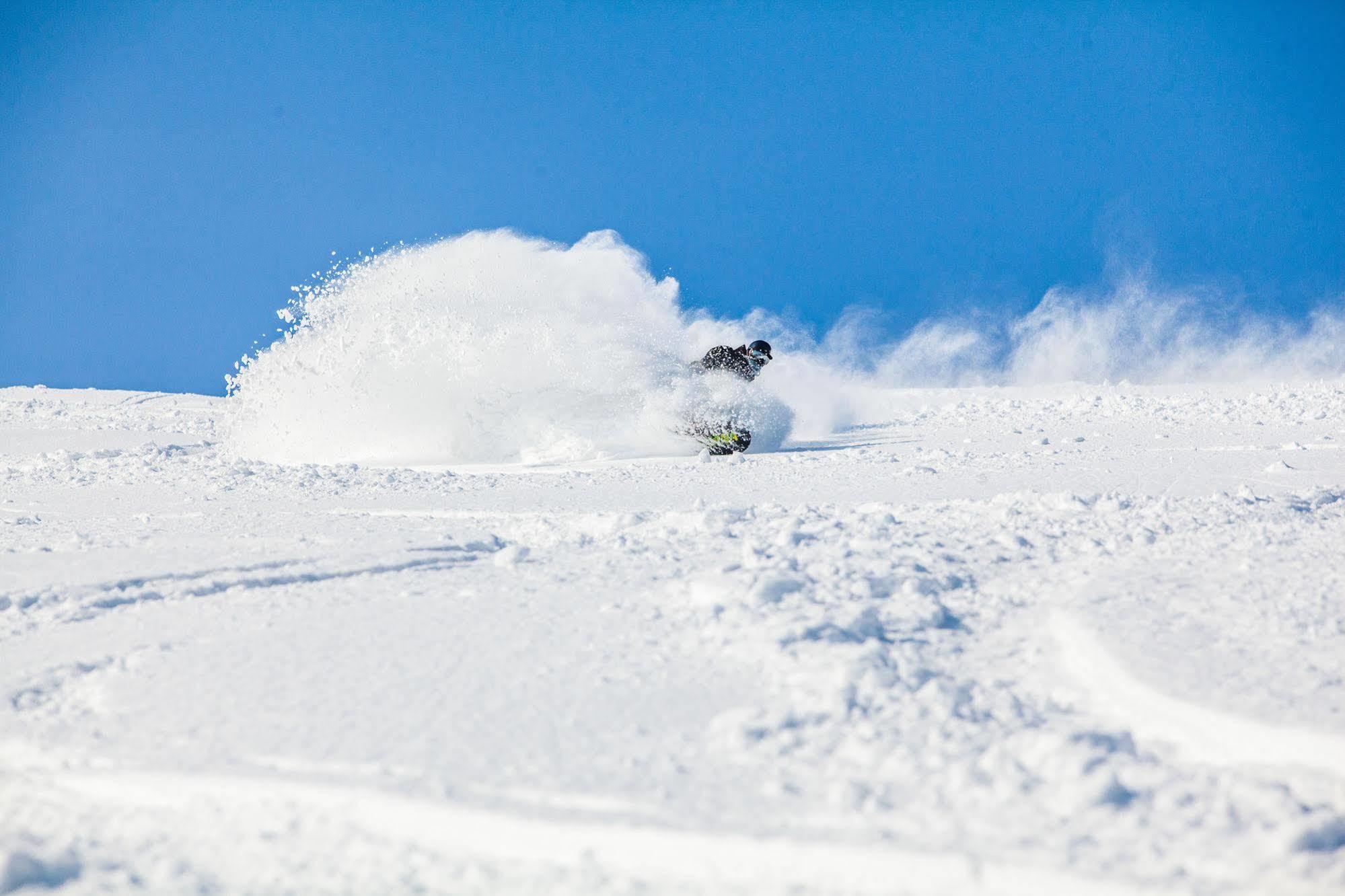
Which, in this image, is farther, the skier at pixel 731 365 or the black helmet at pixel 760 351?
the black helmet at pixel 760 351

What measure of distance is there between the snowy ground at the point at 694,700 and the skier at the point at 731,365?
5258mm

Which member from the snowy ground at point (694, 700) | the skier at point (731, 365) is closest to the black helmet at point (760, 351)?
the skier at point (731, 365)

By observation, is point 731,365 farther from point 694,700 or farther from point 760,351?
point 694,700

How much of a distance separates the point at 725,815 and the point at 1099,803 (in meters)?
1.03

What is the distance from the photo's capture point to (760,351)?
524 inches

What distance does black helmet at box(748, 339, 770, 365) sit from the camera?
1330 centimetres

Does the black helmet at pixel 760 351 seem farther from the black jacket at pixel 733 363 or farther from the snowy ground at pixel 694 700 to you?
the snowy ground at pixel 694 700

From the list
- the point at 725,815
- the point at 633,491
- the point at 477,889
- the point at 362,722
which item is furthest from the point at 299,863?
the point at 633,491

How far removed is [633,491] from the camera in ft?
29.0

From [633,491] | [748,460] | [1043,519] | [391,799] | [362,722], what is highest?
[748,460]

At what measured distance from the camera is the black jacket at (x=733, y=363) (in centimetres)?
1334

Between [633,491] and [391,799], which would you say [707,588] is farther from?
[633,491]

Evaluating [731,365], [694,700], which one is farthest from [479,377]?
[694,700]

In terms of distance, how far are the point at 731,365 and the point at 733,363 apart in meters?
0.04
